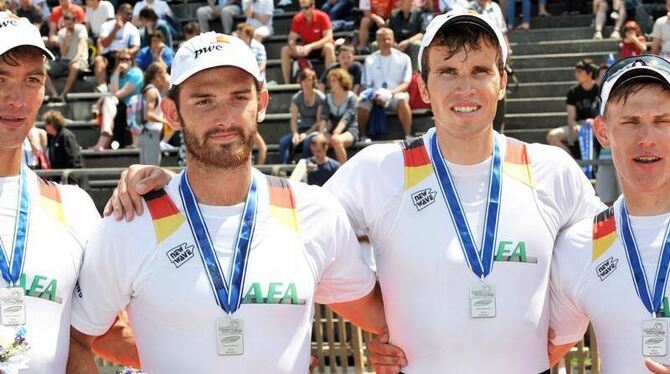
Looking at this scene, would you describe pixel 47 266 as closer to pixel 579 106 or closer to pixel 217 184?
pixel 217 184

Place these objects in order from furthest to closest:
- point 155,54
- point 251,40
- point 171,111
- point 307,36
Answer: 1. point 155,54
2. point 307,36
3. point 251,40
4. point 171,111

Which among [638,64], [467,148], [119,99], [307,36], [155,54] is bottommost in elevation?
[467,148]

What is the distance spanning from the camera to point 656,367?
4.50m

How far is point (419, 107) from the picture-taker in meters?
14.5

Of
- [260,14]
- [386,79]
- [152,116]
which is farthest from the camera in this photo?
[260,14]

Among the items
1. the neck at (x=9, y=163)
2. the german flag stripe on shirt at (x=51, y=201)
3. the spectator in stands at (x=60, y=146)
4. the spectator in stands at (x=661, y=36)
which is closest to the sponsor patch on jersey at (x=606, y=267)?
the german flag stripe on shirt at (x=51, y=201)

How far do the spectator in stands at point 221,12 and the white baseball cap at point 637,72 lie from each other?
13.0 metres

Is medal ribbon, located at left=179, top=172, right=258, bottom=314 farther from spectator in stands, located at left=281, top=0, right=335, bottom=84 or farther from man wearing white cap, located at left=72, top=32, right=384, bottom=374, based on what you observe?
spectator in stands, located at left=281, top=0, right=335, bottom=84

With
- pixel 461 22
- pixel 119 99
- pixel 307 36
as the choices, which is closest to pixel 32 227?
pixel 461 22

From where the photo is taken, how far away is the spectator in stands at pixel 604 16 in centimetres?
1609

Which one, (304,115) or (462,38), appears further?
(304,115)

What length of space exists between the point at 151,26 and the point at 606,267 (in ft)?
43.8

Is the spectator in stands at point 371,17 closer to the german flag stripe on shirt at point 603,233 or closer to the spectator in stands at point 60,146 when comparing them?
the spectator in stands at point 60,146

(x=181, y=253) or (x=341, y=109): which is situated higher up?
(x=341, y=109)
